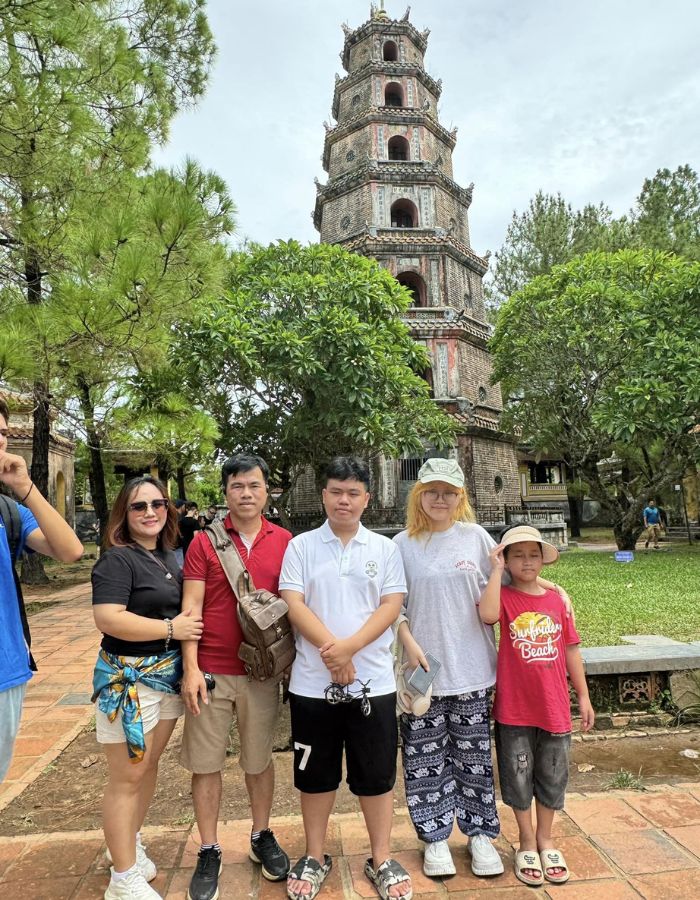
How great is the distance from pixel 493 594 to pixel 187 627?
48.6 inches

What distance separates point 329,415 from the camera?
1300 cm

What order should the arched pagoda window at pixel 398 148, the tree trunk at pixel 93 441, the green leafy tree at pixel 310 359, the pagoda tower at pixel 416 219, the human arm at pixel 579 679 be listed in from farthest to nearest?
1. the arched pagoda window at pixel 398 148
2. the pagoda tower at pixel 416 219
3. the green leafy tree at pixel 310 359
4. the tree trunk at pixel 93 441
5. the human arm at pixel 579 679

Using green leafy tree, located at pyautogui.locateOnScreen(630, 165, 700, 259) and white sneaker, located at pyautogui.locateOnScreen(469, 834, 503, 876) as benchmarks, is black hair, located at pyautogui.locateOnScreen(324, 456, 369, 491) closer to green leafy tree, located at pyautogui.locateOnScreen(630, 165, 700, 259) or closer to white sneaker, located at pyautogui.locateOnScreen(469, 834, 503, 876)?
white sneaker, located at pyautogui.locateOnScreen(469, 834, 503, 876)

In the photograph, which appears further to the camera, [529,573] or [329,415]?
[329,415]

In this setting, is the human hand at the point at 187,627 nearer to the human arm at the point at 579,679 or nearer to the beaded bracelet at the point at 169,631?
the beaded bracelet at the point at 169,631

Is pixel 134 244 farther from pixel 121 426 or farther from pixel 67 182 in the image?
pixel 121 426

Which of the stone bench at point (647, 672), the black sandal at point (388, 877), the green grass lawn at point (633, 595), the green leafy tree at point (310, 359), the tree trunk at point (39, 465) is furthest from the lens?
the green leafy tree at point (310, 359)

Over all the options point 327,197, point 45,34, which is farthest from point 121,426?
point 327,197

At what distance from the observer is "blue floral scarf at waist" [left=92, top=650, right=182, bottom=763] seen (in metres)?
2.24

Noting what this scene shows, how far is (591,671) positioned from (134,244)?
6.10 meters

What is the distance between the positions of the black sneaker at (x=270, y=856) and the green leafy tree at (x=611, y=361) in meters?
11.9

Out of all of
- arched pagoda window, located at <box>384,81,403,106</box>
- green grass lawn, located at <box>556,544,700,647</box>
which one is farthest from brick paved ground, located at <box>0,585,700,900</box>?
arched pagoda window, located at <box>384,81,403,106</box>

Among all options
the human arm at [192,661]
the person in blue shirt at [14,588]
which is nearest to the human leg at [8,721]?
the person in blue shirt at [14,588]

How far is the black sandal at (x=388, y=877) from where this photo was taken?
2254mm
